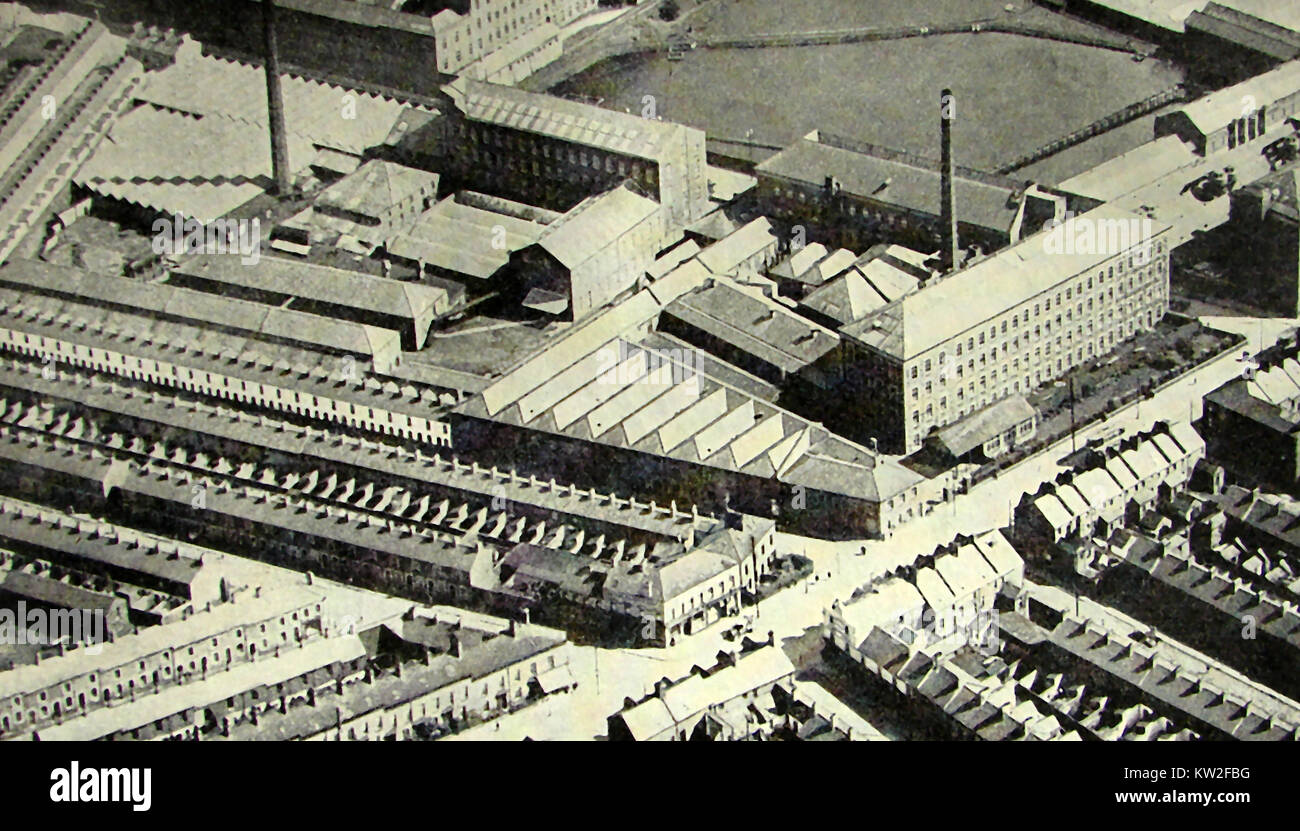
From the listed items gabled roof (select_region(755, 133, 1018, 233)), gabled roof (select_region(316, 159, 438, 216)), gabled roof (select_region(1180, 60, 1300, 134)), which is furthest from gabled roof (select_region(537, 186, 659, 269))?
gabled roof (select_region(1180, 60, 1300, 134))

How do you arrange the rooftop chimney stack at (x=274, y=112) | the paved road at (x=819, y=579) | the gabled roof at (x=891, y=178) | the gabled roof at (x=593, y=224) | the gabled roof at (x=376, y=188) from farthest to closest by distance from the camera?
the rooftop chimney stack at (x=274, y=112) → the gabled roof at (x=376, y=188) → the gabled roof at (x=891, y=178) → the gabled roof at (x=593, y=224) → the paved road at (x=819, y=579)

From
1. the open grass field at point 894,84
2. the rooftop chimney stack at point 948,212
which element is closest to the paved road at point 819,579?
the rooftop chimney stack at point 948,212

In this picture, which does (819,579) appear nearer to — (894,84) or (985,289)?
(985,289)

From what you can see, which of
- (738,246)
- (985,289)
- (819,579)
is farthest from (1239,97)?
(819,579)

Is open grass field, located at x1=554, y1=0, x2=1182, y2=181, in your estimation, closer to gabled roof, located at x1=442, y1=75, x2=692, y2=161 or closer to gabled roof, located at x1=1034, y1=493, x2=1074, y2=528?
gabled roof, located at x1=442, y1=75, x2=692, y2=161

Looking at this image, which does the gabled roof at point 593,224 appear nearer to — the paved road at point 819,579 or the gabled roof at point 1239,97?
the paved road at point 819,579
